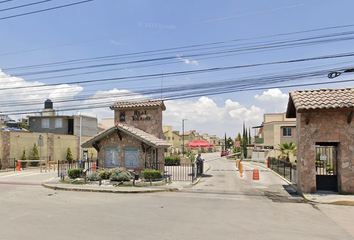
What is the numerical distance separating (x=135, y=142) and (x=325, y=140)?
11.9 meters

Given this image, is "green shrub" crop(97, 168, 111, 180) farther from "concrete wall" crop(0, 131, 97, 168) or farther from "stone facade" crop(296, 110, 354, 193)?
"concrete wall" crop(0, 131, 97, 168)

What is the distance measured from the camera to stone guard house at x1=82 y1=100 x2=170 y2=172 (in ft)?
58.3

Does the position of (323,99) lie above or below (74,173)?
above

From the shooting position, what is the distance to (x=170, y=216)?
8.75 meters

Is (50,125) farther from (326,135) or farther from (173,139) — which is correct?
(326,135)

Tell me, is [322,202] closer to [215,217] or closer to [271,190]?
[271,190]

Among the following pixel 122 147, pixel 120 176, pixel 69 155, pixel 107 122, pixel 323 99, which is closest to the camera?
pixel 323 99

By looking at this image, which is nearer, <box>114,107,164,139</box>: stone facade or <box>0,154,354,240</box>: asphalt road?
<box>0,154,354,240</box>: asphalt road

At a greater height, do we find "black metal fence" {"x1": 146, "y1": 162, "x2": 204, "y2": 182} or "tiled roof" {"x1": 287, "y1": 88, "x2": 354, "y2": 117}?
"tiled roof" {"x1": 287, "y1": 88, "x2": 354, "y2": 117}

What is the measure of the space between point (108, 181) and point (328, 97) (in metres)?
13.8

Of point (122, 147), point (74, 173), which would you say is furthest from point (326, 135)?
point (74, 173)

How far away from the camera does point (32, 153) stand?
98.9ft

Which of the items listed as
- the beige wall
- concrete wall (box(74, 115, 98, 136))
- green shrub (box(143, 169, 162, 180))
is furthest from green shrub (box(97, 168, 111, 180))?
the beige wall

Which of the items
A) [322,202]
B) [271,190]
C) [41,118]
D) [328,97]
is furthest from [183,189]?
[41,118]
